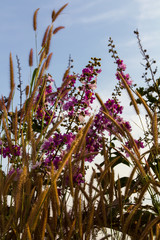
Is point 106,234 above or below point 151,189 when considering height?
below

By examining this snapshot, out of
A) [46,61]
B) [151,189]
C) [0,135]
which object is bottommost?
[151,189]

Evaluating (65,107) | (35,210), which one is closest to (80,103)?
(65,107)

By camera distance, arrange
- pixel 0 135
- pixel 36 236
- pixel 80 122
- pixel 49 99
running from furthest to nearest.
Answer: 1. pixel 49 99
2. pixel 80 122
3. pixel 0 135
4. pixel 36 236

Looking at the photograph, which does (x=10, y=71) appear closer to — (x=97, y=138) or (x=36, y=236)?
(x=36, y=236)

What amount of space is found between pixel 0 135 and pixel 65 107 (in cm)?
95

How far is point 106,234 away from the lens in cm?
200

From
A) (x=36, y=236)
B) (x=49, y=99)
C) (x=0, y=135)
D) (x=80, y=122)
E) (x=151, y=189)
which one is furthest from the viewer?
(x=49, y=99)

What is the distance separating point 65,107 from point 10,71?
1.06 metres

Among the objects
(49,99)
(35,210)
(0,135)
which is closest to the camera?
(35,210)

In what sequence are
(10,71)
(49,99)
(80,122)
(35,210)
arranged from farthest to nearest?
(49,99)
(80,122)
(10,71)
(35,210)

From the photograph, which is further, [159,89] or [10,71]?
[159,89]

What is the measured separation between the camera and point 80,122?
9.74 feet

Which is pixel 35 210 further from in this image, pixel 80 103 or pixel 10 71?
pixel 80 103

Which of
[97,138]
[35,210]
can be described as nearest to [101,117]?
[97,138]
